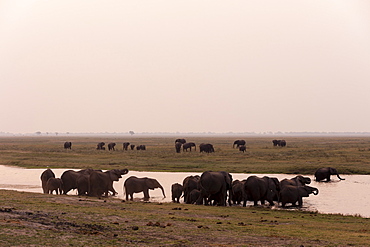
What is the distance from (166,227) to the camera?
14.9 metres

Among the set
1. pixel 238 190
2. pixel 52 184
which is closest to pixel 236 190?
pixel 238 190

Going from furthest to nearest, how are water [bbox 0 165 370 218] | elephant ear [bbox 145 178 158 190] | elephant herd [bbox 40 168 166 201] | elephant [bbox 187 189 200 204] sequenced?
elephant ear [bbox 145 178 158 190] → elephant herd [bbox 40 168 166 201] → elephant [bbox 187 189 200 204] → water [bbox 0 165 370 218]

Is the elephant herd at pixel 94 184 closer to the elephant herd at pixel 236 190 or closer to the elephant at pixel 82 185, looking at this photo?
the elephant at pixel 82 185

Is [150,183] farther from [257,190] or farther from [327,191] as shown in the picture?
[327,191]

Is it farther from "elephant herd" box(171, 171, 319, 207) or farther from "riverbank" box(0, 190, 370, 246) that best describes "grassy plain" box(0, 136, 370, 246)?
"elephant herd" box(171, 171, 319, 207)

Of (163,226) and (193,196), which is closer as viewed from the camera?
(163,226)

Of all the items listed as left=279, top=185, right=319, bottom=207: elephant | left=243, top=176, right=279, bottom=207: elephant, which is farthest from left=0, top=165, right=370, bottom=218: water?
left=243, top=176, right=279, bottom=207: elephant

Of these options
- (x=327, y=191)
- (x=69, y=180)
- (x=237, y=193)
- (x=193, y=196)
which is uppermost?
(x=69, y=180)

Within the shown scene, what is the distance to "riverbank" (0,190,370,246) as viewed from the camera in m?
12.6

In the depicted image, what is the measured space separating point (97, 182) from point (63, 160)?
33889mm

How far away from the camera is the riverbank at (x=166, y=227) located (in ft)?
41.4

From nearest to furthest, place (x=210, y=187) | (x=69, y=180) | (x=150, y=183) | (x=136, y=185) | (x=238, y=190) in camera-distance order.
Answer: (x=210, y=187)
(x=238, y=190)
(x=136, y=185)
(x=150, y=183)
(x=69, y=180)

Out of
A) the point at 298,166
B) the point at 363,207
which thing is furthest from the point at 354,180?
the point at 363,207

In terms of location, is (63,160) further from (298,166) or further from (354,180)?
A: (354,180)
